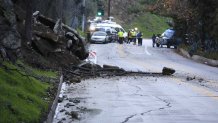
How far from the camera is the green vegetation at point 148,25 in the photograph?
100 metres

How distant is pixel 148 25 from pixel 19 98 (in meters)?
91.8

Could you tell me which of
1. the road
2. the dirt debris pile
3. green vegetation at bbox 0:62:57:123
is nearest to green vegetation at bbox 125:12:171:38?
the dirt debris pile

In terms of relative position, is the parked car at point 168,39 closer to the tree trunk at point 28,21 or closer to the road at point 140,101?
the road at point 140,101

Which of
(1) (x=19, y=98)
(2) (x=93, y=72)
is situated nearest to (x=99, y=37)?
(2) (x=93, y=72)

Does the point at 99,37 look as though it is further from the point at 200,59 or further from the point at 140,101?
the point at 140,101

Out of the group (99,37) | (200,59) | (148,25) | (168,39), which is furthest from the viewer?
(148,25)

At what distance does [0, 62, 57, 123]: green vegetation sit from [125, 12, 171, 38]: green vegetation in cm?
8576

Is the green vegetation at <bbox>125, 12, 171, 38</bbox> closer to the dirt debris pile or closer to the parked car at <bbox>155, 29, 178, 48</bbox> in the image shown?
the parked car at <bbox>155, 29, 178, 48</bbox>

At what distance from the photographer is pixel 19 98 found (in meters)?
11.1

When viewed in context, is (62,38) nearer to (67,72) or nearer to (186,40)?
(67,72)

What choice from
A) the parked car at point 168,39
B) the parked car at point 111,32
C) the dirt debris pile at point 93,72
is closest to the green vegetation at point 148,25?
the parked car at point 111,32

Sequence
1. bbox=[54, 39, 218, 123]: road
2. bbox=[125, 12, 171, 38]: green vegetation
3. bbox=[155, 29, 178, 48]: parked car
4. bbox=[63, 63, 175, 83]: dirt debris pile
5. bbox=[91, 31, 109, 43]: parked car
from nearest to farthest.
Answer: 1. bbox=[54, 39, 218, 123]: road
2. bbox=[63, 63, 175, 83]: dirt debris pile
3. bbox=[155, 29, 178, 48]: parked car
4. bbox=[91, 31, 109, 43]: parked car
5. bbox=[125, 12, 171, 38]: green vegetation

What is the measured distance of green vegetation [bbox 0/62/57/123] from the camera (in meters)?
9.78

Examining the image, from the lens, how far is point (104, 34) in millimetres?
62125
